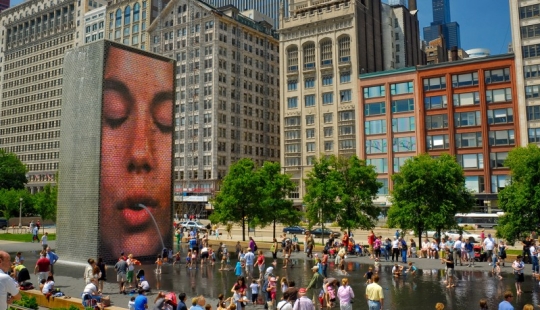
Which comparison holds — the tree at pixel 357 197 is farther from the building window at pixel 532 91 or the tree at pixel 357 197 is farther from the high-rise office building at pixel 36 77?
the high-rise office building at pixel 36 77

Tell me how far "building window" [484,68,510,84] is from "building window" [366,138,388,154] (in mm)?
19888

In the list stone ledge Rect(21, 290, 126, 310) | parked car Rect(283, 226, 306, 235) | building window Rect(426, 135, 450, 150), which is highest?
building window Rect(426, 135, 450, 150)

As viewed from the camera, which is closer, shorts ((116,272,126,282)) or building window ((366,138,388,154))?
shorts ((116,272,126,282))

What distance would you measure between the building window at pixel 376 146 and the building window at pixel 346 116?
608 centimetres

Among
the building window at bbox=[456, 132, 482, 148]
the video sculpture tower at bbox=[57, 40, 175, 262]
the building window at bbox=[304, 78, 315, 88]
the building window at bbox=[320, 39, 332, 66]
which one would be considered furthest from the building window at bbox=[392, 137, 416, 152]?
the video sculpture tower at bbox=[57, 40, 175, 262]

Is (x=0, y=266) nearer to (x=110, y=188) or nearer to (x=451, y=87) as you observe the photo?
(x=110, y=188)

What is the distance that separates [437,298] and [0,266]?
1890 cm

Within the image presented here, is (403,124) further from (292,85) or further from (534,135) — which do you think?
(292,85)

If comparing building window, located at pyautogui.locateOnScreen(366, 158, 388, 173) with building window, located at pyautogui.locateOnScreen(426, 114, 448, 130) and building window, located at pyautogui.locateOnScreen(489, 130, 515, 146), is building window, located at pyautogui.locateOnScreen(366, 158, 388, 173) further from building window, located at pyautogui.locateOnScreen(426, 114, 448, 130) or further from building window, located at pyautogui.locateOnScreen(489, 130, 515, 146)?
building window, located at pyautogui.locateOnScreen(489, 130, 515, 146)

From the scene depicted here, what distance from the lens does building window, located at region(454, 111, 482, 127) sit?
77.8 metres

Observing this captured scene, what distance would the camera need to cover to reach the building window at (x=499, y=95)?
2985 inches

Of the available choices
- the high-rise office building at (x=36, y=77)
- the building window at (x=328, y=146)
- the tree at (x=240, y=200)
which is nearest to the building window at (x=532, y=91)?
the building window at (x=328, y=146)

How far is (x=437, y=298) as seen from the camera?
2144 cm

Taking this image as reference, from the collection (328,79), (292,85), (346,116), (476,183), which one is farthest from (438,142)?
(292,85)
